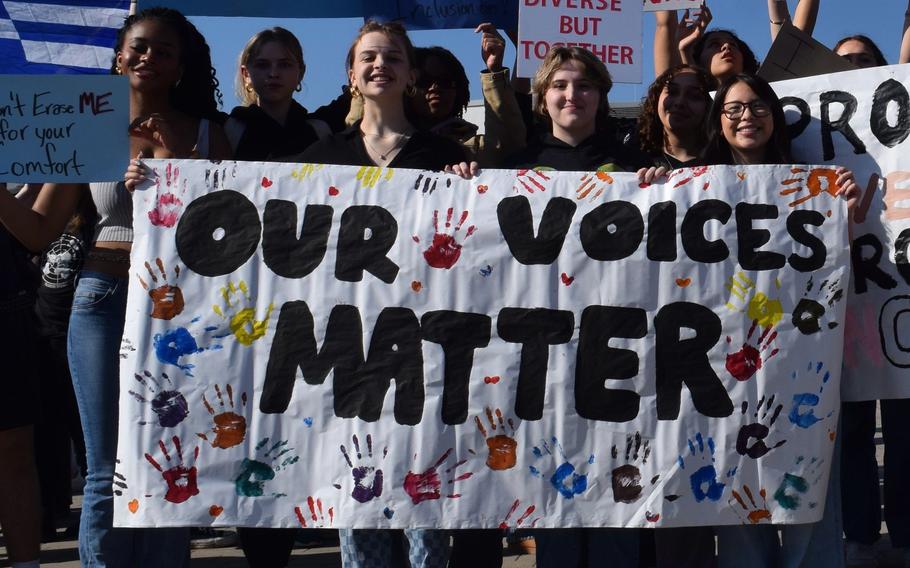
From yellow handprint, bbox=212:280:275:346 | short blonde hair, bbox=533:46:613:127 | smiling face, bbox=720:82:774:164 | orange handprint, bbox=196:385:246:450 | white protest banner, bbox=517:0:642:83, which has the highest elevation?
white protest banner, bbox=517:0:642:83

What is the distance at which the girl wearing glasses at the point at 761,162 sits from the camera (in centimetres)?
363

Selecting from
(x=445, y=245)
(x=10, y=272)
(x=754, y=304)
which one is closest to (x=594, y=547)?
(x=754, y=304)

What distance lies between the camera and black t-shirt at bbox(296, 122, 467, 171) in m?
3.80

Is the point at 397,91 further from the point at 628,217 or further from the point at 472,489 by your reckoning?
the point at 472,489

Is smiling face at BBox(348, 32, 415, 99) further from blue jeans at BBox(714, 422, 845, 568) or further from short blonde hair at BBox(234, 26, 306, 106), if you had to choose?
blue jeans at BBox(714, 422, 845, 568)

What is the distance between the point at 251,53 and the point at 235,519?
176cm

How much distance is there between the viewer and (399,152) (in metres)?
3.81

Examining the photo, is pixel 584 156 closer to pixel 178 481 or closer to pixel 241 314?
pixel 241 314

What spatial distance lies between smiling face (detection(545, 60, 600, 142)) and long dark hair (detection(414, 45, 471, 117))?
992mm

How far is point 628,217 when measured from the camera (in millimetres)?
3639

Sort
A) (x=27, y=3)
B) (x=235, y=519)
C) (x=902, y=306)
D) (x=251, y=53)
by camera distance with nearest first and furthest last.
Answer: (x=235, y=519) < (x=902, y=306) < (x=251, y=53) < (x=27, y=3)

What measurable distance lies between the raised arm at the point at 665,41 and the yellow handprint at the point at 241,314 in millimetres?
2304

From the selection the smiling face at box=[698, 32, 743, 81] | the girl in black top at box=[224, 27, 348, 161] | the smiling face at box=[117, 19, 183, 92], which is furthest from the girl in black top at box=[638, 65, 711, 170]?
the smiling face at box=[117, 19, 183, 92]

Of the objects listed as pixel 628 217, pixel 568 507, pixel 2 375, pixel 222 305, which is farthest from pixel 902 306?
pixel 2 375
